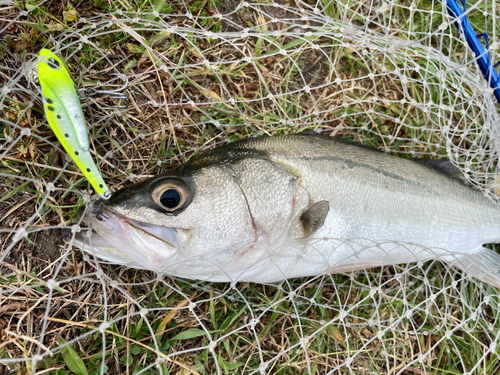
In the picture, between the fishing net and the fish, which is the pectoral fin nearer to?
the fish

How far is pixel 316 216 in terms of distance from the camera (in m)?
1.88

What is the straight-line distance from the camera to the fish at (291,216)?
1701 millimetres

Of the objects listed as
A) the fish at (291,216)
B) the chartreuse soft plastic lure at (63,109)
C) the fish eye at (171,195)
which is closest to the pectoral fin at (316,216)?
the fish at (291,216)

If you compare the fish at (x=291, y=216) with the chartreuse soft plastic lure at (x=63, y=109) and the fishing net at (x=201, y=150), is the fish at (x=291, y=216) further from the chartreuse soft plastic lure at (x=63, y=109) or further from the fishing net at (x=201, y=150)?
the chartreuse soft plastic lure at (x=63, y=109)

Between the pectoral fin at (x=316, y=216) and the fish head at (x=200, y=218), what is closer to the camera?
the fish head at (x=200, y=218)

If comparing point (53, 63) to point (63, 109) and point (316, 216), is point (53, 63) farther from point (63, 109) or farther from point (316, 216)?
point (316, 216)

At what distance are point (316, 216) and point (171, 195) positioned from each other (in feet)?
2.42

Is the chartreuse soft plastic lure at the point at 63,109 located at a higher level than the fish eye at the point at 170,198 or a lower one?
higher

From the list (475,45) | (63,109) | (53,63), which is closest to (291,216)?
(63,109)

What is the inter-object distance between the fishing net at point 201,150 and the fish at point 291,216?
0.14 m

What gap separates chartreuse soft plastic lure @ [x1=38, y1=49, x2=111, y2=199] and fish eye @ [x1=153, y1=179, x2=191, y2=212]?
356 mm

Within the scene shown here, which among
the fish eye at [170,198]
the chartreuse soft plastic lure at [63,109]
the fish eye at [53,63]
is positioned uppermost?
the fish eye at [53,63]

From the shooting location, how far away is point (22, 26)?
209 centimetres

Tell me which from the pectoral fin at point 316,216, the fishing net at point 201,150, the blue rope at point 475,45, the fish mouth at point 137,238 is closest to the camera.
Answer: the fish mouth at point 137,238
